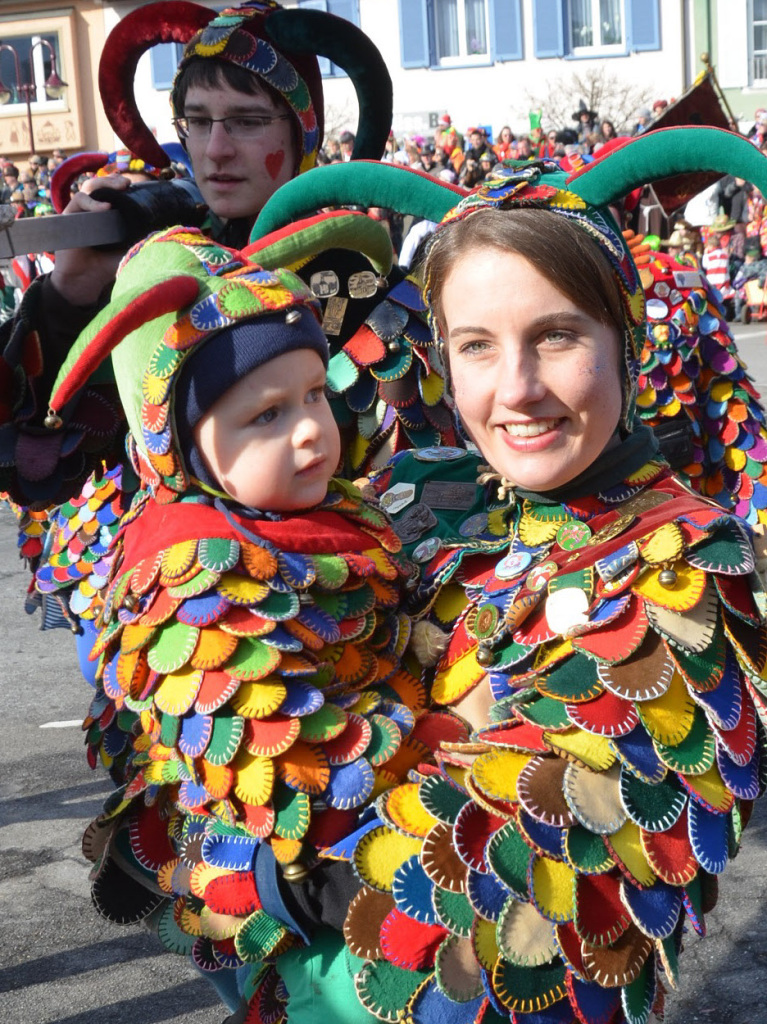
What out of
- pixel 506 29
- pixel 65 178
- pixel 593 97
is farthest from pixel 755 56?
pixel 65 178

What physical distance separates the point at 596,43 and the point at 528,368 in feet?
91.0

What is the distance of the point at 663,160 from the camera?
6.51 feet

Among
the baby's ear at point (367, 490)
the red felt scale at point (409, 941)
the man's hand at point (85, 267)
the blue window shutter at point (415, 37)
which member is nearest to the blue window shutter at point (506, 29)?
the blue window shutter at point (415, 37)

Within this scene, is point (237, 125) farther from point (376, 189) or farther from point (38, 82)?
point (38, 82)

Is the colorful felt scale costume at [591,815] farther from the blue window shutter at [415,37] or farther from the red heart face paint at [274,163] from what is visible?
the blue window shutter at [415,37]

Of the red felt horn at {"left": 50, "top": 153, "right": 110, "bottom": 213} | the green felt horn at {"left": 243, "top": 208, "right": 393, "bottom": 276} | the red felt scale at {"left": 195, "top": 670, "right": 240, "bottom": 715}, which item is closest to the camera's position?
the red felt scale at {"left": 195, "top": 670, "right": 240, "bottom": 715}

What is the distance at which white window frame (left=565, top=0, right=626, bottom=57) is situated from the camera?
26.9 meters

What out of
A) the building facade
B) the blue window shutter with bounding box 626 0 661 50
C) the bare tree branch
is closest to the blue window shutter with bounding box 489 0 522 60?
the building facade

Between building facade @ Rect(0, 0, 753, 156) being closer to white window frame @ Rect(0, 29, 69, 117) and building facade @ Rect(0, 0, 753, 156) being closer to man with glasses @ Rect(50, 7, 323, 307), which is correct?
white window frame @ Rect(0, 29, 69, 117)

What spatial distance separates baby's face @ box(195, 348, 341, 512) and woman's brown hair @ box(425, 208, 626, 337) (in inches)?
11.0

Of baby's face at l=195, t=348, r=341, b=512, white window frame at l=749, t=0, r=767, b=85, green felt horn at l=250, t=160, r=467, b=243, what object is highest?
white window frame at l=749, t=0, r=767, b=85

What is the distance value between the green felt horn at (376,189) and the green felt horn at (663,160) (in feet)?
0.73

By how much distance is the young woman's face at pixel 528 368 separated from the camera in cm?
182

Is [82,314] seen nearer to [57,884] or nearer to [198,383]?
[198,383]
